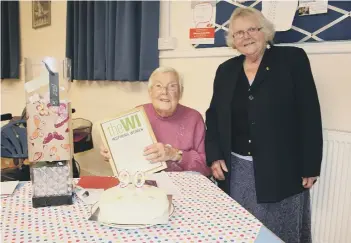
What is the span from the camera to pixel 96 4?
114 inches

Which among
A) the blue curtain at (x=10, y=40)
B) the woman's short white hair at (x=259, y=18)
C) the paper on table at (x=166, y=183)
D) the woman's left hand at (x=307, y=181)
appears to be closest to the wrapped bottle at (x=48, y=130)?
the paper on table at (x=166, y=183)

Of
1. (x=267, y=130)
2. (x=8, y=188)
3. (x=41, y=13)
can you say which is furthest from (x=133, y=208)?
(x=41, y=13)

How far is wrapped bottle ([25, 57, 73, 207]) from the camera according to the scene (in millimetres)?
1006

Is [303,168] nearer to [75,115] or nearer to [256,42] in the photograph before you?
[256,42]

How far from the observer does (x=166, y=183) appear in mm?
1258

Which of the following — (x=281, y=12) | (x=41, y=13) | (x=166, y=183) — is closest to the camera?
(x=166, y=183)

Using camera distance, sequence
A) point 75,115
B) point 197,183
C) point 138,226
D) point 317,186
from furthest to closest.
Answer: point 75,115 < point 317,186 < point 197,183 < point 138,226

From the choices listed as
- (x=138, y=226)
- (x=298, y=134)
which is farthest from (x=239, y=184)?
(x=138, y=226)

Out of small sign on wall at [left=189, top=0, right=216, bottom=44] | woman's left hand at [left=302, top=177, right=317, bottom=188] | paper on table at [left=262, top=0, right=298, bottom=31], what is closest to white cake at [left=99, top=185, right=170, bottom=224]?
woman's left hand at [left=302, top=177, right=317, bottom=188]

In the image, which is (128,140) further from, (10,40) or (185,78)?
(10,40)

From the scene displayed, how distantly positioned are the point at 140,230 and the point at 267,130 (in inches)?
34.6

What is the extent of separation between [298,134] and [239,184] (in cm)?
39

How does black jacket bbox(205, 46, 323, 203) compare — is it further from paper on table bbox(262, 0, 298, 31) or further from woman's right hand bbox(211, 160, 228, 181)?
paper on table bbox(262, 0, 298, 31)

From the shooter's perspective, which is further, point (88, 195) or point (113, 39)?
point (113, 39)
